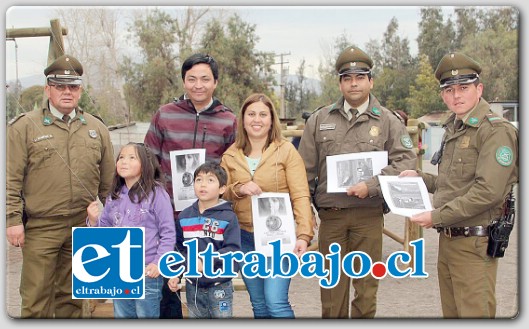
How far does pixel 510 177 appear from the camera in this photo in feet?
11.5

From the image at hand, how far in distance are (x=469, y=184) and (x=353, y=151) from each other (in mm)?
607

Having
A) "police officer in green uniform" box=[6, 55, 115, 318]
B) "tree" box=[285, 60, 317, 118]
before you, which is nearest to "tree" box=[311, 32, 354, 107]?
"tree" box=[285, 60, 317, 118]

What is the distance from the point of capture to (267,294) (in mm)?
3639

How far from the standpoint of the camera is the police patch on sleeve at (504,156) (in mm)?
3387

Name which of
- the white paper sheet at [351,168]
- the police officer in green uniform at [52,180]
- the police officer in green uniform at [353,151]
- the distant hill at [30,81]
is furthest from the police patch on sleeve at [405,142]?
the distant hill at [30,81]

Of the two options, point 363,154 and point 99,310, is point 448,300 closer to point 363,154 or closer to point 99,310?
point 363,154

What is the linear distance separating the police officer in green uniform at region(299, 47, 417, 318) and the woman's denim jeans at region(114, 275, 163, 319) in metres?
0.87

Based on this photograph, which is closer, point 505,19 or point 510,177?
point 510,177

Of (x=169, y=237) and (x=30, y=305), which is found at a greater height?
(x=169, y=237)

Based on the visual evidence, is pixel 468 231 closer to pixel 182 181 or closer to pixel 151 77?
pixel 182 181

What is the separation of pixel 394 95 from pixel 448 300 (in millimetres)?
1130

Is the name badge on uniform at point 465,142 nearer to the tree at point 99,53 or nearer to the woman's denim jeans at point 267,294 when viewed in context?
the woman's denim jeans at point 267,294

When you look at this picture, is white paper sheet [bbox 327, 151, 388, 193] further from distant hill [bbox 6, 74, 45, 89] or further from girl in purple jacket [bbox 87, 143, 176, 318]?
distant hill [bbox 6, 74, 45, 89]

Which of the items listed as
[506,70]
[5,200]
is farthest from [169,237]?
[506,70]
